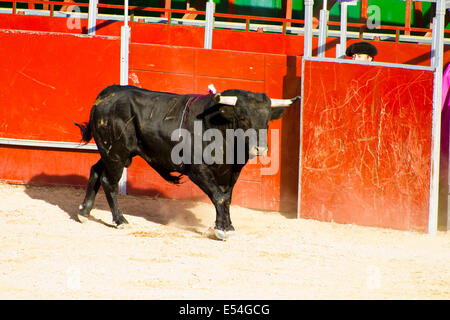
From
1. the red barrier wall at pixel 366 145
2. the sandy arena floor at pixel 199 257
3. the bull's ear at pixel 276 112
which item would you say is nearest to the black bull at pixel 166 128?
the bull's ear at pixel 276 112

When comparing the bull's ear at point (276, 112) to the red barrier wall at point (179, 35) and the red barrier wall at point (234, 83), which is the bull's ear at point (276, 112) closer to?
the red barrier wall at point (234, 83)

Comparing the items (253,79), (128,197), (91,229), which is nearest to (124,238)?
(91,229)

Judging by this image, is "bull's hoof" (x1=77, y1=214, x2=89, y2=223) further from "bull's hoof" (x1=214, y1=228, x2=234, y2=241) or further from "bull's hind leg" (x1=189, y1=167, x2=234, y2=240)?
"bull's hoof" (x1=214, y1=228, x2=234, y2=241)

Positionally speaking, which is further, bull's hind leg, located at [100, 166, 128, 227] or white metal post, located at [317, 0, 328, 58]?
white metal post, located at [317, 0, 328, 58]

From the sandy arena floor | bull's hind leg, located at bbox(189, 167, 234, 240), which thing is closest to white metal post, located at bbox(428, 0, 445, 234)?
the sandy arena floor

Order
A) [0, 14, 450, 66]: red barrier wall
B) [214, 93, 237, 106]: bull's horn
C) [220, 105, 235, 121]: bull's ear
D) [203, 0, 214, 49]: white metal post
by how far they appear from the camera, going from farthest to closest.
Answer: [0, 14, 450, 66]: red barrier wall < [203, 0, 214, 49]: white metal post < [220, 105, 235, 121]: bull's ear < [214, 93, 237, 106]: bull's horn

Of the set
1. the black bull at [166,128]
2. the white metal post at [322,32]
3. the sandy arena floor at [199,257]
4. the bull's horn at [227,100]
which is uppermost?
the white metal post at [322,32]

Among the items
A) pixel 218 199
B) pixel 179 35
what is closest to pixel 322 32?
pixel 218 199

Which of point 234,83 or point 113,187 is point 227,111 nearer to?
point 113,187

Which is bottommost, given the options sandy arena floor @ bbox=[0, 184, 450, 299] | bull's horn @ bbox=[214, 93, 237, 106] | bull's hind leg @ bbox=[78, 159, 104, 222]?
sandy arena floor @ bbox=[0, 184, 450, 299]

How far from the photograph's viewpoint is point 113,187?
809 cm

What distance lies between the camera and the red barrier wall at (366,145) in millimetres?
8453

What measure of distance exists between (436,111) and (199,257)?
3.07 meters

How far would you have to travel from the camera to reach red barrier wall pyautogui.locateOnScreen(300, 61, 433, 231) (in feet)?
27.7
